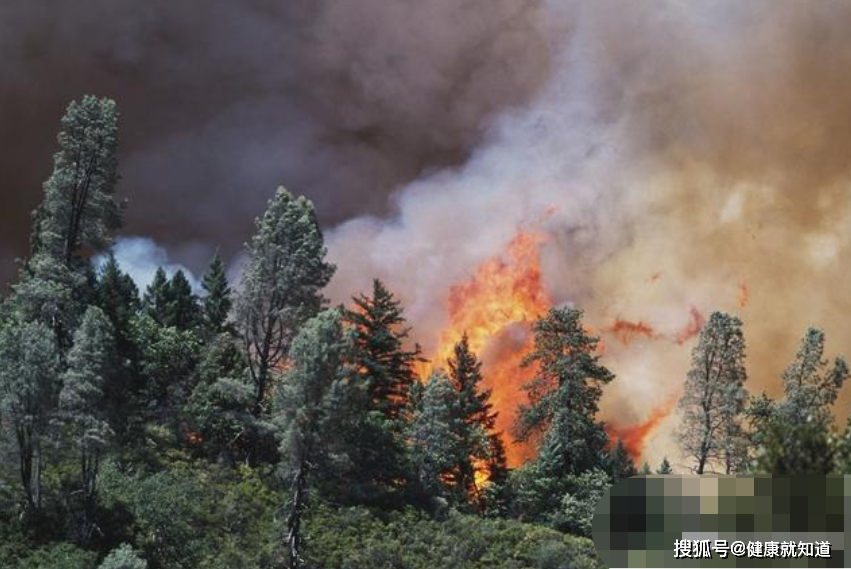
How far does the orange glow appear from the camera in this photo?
86.1 m

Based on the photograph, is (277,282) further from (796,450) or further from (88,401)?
(796,450)

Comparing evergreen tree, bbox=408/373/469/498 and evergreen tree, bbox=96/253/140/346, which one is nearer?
evergreen tree, bbox=408/373/469/498

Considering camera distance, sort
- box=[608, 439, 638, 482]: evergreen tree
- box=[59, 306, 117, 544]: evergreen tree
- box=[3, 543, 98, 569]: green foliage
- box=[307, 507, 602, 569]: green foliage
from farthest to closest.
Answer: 1. box=[608, 439, 638, 482]: evergreen tree
2. box=[307, 507, 602, 569]: green foliage
3. box=[59, 306, 117, 544]: evergreen tree
4. box=[3, 543, 98, 569]: green foliage

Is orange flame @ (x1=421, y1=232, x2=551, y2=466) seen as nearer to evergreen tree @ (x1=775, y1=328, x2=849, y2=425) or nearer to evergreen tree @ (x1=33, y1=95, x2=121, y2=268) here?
evergreen tree @ (x1=775, y1=328, x2=849, y2=425)

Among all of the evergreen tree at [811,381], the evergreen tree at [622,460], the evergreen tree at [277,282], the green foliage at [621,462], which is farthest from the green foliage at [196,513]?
the evergreen tree at [811,381]

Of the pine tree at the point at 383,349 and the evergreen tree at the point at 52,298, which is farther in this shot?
the pine tree at the point at 383,349

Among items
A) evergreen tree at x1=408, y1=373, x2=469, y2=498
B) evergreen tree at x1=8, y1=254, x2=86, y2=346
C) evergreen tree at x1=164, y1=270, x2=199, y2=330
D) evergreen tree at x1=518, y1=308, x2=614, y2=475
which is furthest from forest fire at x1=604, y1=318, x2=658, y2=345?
evergreen tree at x1=8, y1=254, x2=86, y2=346

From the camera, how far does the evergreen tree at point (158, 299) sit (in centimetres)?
6744

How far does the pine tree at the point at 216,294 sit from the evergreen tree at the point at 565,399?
2430 centimetres

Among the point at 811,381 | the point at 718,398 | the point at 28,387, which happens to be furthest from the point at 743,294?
the point at 28,387

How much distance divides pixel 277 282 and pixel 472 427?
1585 cm

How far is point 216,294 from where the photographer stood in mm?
74750

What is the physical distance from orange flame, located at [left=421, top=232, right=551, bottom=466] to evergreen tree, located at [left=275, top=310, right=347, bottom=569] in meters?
45.6

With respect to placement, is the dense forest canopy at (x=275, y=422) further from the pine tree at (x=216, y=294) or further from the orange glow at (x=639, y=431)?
the orange glow at (x=639, y=431)
